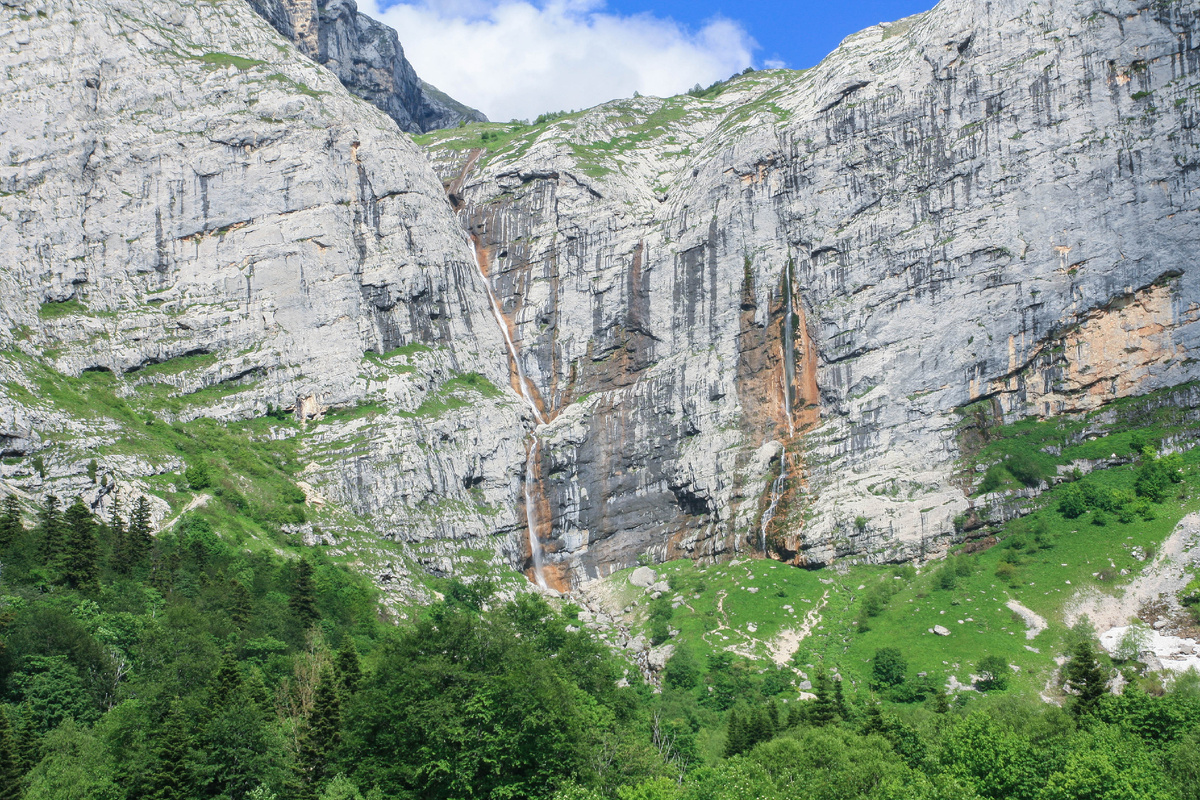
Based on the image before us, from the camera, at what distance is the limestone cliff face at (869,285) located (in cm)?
9106

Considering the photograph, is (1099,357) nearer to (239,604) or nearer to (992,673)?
(992,673)

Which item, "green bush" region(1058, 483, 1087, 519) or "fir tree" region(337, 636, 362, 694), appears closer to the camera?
"fir tree" region(337, 636, 362, 694)

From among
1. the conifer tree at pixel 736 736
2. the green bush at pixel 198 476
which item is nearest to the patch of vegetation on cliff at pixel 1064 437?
the conifer tree at pixel 736 736

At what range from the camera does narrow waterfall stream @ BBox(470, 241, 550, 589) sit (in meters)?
105

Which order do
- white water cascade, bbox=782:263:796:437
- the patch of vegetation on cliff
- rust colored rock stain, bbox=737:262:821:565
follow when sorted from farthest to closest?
1. white water cascade, bbox=782:263:796:437
2. rust colored rock stain, bbox=737:262:821:565
3. the patch of vegetation on cliff

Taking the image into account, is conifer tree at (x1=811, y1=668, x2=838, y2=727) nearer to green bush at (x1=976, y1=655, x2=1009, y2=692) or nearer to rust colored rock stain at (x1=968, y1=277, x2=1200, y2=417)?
green bush at (x1=976, y1=655, x2=1009, y2=692)

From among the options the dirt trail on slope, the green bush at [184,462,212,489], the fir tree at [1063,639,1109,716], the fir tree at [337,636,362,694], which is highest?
the green bush at [184,462,212,489]

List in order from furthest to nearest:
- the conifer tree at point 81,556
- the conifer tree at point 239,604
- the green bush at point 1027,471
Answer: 1. the green bush at point 1027,471
2. the conifer tree at point 239,604
3. the conifer tree at point 81,556

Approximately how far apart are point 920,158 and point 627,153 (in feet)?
148

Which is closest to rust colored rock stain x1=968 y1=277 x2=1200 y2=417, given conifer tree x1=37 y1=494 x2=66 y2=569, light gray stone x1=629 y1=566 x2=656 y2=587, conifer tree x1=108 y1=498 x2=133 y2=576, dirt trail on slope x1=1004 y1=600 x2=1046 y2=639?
dirt trail on slope x1=1004 y1=600 x2=1046 y2=639

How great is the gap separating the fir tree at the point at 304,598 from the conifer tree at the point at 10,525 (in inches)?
787

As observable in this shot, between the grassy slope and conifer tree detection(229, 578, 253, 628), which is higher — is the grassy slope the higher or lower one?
the lower one

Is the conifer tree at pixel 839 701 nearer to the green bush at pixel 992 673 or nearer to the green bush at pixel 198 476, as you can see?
the green bush at pixel 992 673

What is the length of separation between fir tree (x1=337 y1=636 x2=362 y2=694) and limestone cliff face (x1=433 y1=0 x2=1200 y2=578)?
148ft
